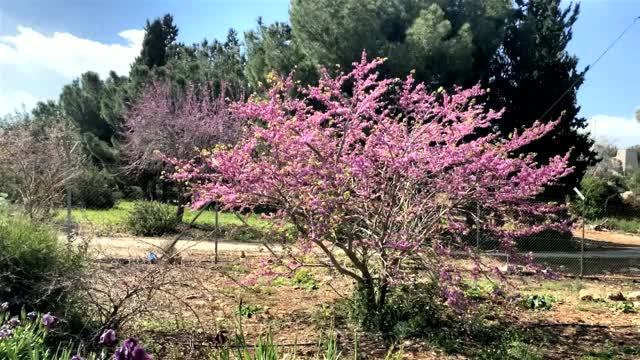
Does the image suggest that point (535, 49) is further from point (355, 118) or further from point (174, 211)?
point (355, 118)

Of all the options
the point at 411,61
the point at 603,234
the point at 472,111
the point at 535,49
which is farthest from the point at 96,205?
the point at 603,234

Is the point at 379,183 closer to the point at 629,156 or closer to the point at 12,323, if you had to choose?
the point at 12,323

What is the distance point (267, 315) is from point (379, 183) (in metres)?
1.94

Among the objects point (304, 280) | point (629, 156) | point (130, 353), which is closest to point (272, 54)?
point (304, 280)

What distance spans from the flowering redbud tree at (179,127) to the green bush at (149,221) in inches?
42.2

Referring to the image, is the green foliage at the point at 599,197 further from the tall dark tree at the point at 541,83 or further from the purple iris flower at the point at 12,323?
the purple iris flower at the point at 12,323

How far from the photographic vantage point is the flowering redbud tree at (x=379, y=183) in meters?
5.21

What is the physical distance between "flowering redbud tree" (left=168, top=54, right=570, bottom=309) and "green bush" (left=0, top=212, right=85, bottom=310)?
1387mm

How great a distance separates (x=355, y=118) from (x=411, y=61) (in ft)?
32.7

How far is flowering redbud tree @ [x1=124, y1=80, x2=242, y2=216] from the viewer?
17297mm

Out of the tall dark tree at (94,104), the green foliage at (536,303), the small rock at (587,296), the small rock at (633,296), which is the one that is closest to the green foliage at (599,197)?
the small rock at (633,296)

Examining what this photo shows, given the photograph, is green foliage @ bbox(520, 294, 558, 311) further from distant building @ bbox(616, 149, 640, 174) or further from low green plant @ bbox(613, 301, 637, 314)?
distant building @ bbox(616, 149, 640, 174)

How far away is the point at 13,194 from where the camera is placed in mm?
11398

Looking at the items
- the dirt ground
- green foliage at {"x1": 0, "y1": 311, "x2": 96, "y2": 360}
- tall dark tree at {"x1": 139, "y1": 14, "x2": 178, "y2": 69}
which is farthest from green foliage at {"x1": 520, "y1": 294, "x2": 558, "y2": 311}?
tall dark tree at {"x1": 139, "y1": 14, "x2": 178, "y2": 69}
